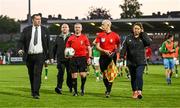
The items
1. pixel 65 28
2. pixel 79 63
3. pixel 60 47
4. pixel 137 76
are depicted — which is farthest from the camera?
pixel 60 47

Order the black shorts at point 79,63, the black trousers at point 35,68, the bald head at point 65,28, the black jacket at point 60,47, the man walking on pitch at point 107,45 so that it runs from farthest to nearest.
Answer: the black jacket at point 60,47 < the bald head at point 65,28 < the black shorts at point 79,63 < the man walking on pitch at point 107,45 < the black trousers at point 35,68

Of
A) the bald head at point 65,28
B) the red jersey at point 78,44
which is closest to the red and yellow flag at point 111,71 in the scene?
the red jersey at point 78,44

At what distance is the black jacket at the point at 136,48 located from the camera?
15.5 metres

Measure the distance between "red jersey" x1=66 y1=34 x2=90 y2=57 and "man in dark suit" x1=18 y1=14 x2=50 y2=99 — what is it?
1018 millimetres

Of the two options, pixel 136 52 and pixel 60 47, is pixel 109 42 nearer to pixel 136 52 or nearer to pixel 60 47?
pixel 136 52

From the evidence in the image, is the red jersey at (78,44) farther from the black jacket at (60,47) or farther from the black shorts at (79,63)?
the black jacket at (60,47)

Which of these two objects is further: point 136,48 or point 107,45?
point 107,45

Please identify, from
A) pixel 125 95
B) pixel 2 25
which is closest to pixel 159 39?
pixel 125 95

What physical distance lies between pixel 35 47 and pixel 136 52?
103 inches

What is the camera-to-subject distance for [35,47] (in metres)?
15.2

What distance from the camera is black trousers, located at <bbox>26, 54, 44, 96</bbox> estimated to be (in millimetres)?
14998

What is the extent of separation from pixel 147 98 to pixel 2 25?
15001cm

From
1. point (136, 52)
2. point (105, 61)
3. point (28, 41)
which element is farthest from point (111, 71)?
point (28, 41)

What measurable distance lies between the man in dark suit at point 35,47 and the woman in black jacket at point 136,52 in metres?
2.04
